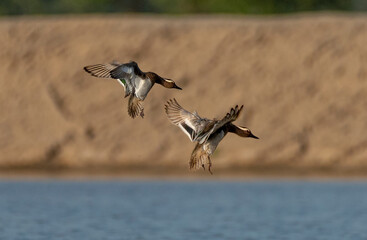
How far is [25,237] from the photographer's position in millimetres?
23938

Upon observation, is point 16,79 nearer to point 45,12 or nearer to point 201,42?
point 201,42

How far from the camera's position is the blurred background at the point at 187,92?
45.4 metres

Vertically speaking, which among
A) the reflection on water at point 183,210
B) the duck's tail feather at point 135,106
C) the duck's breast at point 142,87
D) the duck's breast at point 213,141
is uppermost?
the reflection on water at point 183,210

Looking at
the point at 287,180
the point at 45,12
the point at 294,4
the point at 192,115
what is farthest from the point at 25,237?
the point at 45,12

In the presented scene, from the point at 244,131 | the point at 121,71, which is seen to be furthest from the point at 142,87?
the point at 244,131

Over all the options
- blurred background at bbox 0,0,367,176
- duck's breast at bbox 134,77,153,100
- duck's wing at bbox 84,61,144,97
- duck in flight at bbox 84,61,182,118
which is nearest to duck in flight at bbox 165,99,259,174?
duck in flight at bbox 84,61,182,118

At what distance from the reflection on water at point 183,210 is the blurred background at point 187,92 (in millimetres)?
5810

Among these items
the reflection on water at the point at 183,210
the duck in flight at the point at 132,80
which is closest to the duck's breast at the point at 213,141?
the duck in flight at the point at 132,80

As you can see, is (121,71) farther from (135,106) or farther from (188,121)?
(188,121)

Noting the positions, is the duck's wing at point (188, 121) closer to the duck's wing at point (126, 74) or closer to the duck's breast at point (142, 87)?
the duck's breast at point (142, 87)

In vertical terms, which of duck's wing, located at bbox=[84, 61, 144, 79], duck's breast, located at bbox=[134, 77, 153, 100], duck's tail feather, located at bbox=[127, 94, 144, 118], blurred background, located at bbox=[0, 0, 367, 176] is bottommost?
duck's tail feather, located at bbox=[127, 94, 144, 118]

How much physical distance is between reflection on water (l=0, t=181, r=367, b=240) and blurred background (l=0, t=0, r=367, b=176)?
5.81 meters

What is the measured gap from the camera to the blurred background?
45375mm

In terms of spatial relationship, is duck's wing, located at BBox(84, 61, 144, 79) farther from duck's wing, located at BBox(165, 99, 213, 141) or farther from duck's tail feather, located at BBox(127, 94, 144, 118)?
duck's wing, located at BBox(165, 99, 213, 141)
